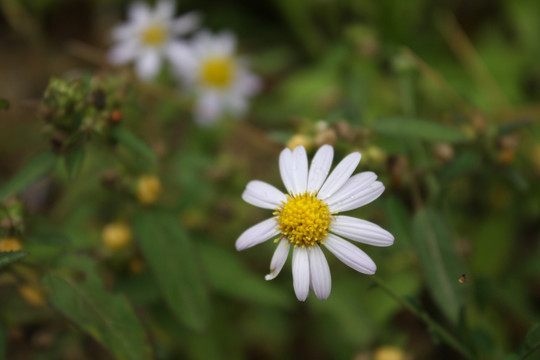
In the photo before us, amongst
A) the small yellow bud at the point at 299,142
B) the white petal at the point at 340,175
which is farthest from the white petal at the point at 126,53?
the white petal at the point at 340,175

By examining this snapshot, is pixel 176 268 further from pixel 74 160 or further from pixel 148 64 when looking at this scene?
pixel 148 64

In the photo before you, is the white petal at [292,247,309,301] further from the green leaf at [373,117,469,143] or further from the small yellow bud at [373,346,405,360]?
the small yellow bud at [373,346,405,360]

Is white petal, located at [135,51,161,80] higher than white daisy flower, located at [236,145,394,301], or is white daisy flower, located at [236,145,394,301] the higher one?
white petal, located at [135,51,161,80]

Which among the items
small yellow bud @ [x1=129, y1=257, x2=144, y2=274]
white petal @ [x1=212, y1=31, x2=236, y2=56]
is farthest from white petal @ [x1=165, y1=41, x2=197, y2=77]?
small yellow bud @ [x1=129, y1=257, x2=144, y2=274]

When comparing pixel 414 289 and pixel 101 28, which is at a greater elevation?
pixel 101 28

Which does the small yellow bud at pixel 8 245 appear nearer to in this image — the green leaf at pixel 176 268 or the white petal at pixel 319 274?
the green leaf at pixel 176 268

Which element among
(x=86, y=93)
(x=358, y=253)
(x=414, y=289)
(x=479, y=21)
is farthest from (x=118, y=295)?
(x=479, y=21)

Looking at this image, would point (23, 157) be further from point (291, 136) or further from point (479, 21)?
point (479, 21)
